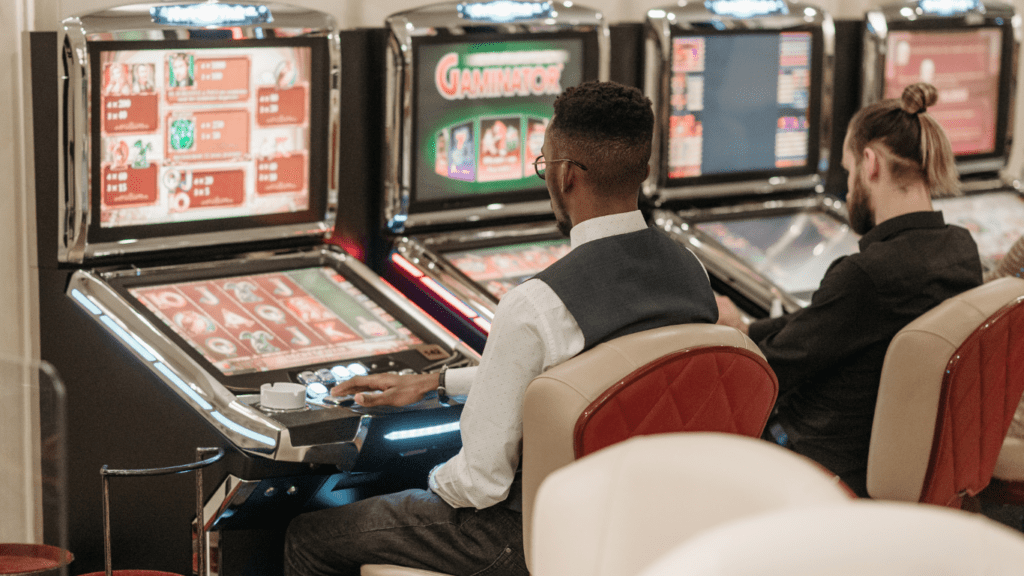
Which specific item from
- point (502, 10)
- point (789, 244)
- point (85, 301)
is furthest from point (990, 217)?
point (85, 301)

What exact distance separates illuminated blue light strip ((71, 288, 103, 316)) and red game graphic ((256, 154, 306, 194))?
19.4 inches

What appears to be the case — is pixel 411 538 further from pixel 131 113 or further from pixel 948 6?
pixel 948 6

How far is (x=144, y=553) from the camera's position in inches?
103

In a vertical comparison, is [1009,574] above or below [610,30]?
below

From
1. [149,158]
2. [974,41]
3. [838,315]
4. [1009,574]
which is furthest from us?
[974,41]

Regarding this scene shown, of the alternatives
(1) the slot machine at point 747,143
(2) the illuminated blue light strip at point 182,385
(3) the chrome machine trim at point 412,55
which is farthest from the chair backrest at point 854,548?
(1) the slot machine at point 747,143

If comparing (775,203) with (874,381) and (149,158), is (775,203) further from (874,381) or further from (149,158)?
(149,158)

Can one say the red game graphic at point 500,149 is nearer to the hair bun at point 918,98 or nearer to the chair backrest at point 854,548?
the hair bun at point 918,98

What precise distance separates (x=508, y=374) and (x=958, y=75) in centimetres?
302

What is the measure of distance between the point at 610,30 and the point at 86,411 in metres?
1.89

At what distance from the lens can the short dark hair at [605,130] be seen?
190cm

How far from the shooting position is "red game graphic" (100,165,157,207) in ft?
8.24

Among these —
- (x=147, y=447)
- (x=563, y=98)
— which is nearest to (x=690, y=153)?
(x=563, y=98)

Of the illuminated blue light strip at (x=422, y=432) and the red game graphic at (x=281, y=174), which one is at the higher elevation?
the red game graphic at (x=281, y=174)
